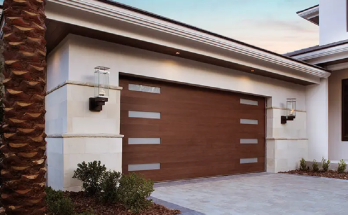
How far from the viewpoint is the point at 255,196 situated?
673 cm

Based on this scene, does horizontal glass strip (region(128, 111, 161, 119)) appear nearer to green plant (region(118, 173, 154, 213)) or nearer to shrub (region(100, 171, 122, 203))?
shrub (region(100, 171, 122, 203))

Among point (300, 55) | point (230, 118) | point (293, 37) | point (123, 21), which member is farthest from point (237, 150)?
point (293, 37)

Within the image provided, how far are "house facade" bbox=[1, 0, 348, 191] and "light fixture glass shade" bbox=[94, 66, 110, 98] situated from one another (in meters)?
0.16

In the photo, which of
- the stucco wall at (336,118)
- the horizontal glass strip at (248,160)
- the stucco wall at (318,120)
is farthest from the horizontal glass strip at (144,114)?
the stucco wall at (336,118)

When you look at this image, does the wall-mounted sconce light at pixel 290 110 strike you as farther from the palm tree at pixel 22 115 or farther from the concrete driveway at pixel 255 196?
the palm tree at pixel 22 115

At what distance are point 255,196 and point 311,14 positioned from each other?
40.1 ft

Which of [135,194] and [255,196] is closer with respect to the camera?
[135,194]

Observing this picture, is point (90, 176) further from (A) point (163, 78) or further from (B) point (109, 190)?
(A) point (163, 78)

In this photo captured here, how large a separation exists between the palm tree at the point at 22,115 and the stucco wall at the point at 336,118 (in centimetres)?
1140

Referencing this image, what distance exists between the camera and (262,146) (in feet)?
35.9

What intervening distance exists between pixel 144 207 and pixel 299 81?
27.5 ft

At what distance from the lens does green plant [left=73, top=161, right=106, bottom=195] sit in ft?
19.4

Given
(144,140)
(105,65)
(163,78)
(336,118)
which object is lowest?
(144,140)

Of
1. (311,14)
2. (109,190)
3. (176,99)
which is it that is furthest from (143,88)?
(311,14)
